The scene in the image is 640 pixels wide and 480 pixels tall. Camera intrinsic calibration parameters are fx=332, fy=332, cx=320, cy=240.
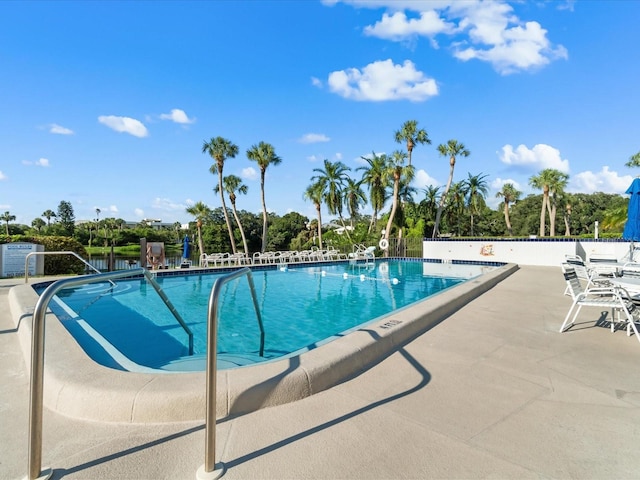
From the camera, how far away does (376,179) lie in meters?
27.2

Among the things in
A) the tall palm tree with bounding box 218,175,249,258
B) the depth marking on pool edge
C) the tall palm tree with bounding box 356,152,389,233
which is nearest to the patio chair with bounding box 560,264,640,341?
the depth marking on pool edge

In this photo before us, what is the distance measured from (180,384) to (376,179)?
26084mm

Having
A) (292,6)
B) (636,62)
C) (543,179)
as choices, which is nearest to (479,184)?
(543,179)

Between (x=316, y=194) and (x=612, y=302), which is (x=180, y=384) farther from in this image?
(x=316, y=194)

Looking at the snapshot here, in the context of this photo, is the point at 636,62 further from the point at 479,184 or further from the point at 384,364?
the point at 479,184

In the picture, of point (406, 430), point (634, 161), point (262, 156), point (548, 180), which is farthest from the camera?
point (548, 180)

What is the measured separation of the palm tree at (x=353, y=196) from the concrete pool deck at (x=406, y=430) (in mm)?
26497

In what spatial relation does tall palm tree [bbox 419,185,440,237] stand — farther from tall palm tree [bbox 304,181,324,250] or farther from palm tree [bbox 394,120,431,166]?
tall palm tree [bbox 304,181,324,250]

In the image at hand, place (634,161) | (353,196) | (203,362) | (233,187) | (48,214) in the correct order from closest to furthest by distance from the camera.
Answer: (203,362) → (353,196) → (233,187) → (634,161) → (48,214)

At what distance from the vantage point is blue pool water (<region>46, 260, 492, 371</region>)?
4.63 metres

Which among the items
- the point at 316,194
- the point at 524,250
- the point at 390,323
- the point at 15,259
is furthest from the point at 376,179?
the point at 390,323

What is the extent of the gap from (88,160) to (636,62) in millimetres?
31690

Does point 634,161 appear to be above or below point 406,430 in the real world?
above

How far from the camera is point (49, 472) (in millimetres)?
1699
